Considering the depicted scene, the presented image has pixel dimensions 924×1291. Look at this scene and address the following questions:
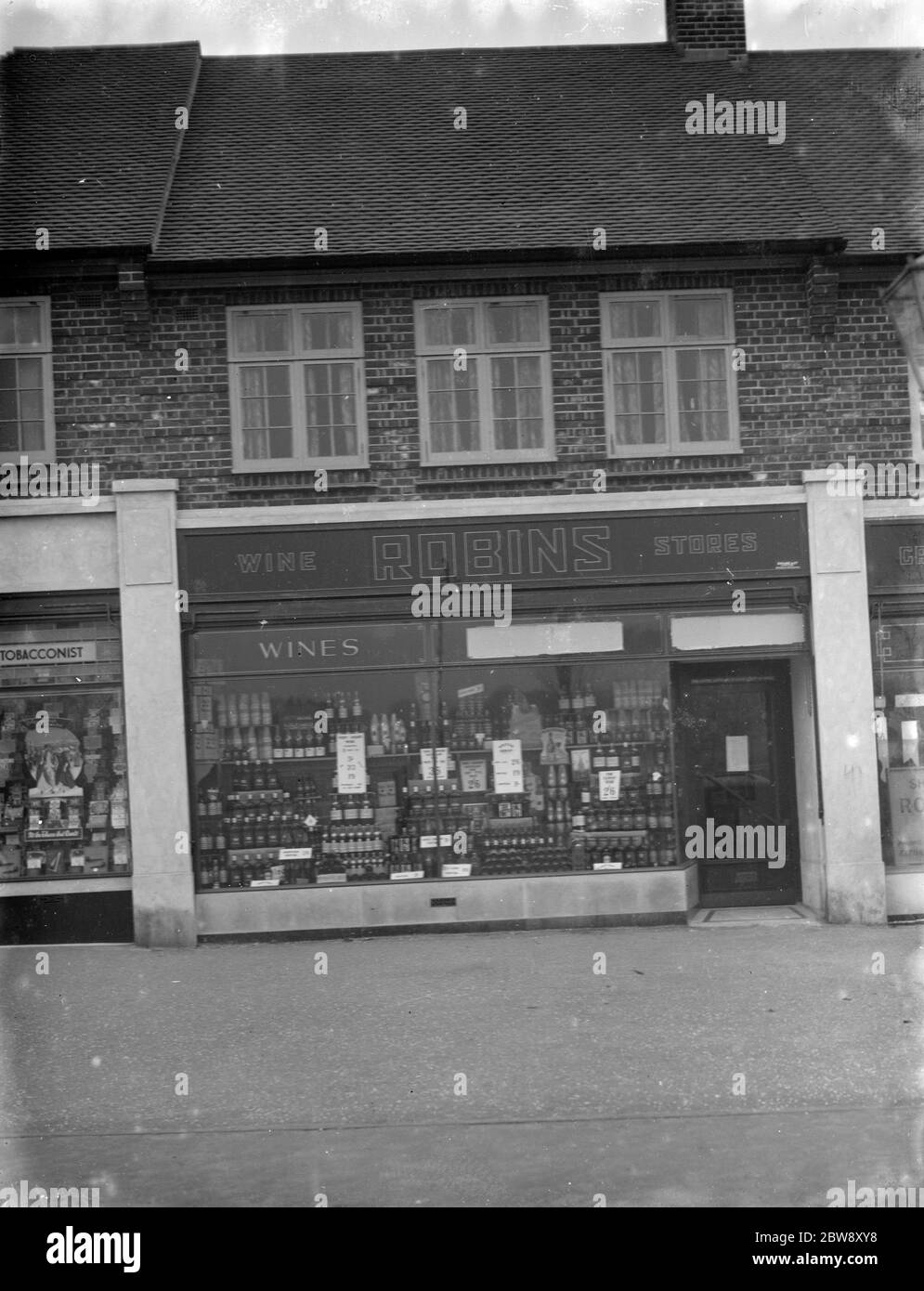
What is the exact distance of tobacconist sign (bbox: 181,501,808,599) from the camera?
38.1 feet

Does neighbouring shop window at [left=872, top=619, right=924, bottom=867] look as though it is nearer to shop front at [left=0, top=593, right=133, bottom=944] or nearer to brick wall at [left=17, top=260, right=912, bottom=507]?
brick wall at [left=17, top=260, right=912, bottom=507]

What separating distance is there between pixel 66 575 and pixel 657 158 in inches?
268

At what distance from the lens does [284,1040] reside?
8.09 meters

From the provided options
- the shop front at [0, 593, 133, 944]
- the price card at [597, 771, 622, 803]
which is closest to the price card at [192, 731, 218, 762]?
the shop front at [0, 593, 133, 944]

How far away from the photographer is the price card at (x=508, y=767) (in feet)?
39.0

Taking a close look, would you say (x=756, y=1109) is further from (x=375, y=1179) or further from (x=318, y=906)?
(x=318, y=906)

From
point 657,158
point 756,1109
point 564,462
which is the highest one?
point 657,158

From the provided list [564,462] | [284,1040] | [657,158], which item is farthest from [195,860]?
[657,158]

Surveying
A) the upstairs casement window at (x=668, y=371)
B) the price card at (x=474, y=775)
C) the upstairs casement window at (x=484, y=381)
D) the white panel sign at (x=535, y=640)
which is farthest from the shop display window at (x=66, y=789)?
the upstairs casement window at (x=668, y=371)

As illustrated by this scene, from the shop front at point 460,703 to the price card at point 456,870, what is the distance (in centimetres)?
2

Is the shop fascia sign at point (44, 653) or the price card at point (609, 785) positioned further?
the price card at point (609, 785)

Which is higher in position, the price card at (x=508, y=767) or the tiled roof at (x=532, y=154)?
the tiled roof at (x=532, y=154)

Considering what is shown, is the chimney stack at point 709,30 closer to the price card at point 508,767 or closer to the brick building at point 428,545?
the brick building at point 428,545

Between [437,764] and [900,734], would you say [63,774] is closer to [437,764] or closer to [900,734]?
[437,764]
